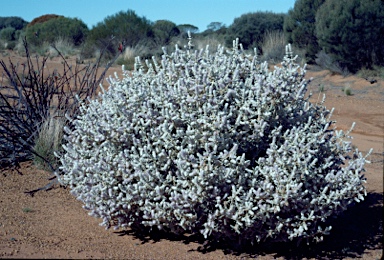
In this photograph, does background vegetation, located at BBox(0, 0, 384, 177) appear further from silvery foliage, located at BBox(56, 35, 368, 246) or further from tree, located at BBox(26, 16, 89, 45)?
silvery foliage, located at BBox(56, 35, 368, 246)

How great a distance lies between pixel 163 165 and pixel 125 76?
1.29m

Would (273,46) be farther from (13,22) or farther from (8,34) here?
(13,22)

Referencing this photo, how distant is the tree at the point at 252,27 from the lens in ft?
104

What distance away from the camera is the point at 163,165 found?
15.2 ft

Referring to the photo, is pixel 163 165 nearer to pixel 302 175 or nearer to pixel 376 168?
pixel 302 175

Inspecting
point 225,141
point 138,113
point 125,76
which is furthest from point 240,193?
point 125,76

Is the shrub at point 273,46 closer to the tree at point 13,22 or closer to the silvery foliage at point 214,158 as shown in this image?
the silvery foliage at point 214,158

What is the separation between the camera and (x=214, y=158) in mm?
4371

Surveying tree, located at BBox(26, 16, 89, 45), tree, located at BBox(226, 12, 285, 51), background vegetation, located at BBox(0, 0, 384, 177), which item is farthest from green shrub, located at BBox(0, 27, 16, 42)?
tree, located at BBox(226, 12, 285, 51)

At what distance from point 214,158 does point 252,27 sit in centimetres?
2885

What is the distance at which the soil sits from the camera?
4777 mm

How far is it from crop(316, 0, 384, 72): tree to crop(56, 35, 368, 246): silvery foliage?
17.3m

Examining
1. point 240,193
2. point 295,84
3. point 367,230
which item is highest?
point 295,84

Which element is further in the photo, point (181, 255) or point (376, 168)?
point (376, 168)
